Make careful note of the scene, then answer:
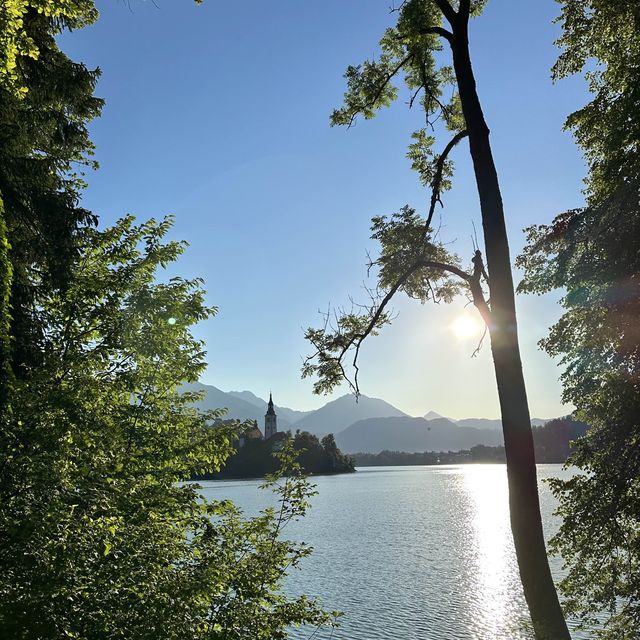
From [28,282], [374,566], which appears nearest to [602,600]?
[28,282]

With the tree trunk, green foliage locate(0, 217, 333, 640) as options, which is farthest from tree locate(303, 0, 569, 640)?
green foliage locate(0, 217, 333, 640)

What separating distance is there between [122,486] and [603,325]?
9.75 meters

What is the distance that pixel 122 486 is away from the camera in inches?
230

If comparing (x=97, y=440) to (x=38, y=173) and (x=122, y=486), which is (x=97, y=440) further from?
(x=38, y=173)

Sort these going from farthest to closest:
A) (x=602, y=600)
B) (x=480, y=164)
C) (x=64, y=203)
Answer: (x=602, y=600) → (x=64, y=203) → (x=480, y=164)

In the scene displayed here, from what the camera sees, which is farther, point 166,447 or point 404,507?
point 404,507

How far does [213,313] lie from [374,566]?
90.7 feet

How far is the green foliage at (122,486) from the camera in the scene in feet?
16.9

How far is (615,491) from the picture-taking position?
10266 mm

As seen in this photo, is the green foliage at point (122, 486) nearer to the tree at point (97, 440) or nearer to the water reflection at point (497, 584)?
the tree at point (97, 440)

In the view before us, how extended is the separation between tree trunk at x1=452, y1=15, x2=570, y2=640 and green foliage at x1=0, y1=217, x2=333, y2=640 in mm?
3285

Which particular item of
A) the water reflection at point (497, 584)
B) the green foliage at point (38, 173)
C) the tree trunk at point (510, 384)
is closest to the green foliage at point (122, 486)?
the green foliage at point (38, 173)

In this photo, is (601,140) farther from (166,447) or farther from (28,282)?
(28,282)

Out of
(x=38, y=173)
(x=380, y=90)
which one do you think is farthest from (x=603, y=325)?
(x=38, y=173)
